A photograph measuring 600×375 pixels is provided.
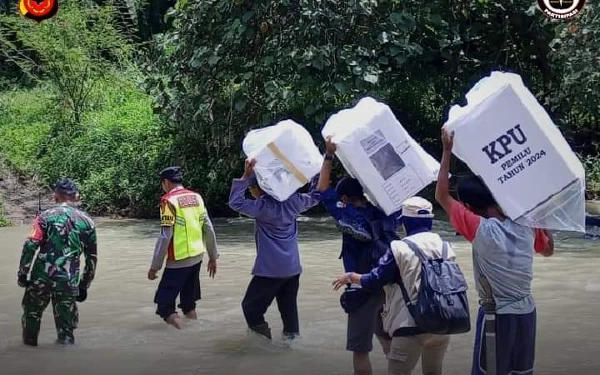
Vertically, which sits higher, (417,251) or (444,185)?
(444,185)

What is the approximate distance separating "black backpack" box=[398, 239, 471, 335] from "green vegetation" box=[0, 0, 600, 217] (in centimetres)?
1031

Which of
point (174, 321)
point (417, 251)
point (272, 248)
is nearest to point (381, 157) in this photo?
point (417, 251)

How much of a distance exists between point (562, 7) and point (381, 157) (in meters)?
9.88

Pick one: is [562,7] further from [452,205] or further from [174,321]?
[452,205]

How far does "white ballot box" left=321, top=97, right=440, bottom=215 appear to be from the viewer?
5652 mm

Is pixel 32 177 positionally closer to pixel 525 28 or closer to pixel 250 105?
pixel 250 105

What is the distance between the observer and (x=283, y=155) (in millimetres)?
6695

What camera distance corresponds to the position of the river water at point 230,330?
6953 millimetres

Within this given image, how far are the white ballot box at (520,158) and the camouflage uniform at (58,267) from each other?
396 centimetres

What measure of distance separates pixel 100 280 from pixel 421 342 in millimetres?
6862

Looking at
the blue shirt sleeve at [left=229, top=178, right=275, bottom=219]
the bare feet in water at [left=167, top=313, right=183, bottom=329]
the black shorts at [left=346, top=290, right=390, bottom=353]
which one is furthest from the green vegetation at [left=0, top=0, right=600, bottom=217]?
the black shorts at [left=346, top=290, right=390, bottom=353]

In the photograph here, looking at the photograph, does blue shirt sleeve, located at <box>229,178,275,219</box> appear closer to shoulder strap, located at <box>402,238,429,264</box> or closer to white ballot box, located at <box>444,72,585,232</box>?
shoulder strap, located at <box>402,238,429,264</box>

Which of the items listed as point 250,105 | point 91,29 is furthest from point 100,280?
point 91,29

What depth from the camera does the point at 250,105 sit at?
1708 centimetres
